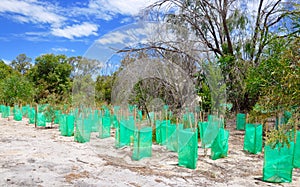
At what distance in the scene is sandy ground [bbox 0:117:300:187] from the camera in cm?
367

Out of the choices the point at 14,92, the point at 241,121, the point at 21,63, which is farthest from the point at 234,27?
the point at 21,63

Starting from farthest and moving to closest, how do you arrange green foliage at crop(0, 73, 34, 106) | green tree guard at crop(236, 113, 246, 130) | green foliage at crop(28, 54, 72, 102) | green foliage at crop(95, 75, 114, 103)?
green foliage at crop(28, 54, 72, 102), green foliage at crop(0, 73, 34, 106), green tree guard at crop(236, 113, 246, 130), green foliage at crop(95, 75, 114, 103)

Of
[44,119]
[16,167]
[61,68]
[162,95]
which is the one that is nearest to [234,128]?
[162,95]

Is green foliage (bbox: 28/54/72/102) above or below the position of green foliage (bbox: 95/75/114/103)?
above

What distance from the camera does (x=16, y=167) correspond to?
4.16 metres

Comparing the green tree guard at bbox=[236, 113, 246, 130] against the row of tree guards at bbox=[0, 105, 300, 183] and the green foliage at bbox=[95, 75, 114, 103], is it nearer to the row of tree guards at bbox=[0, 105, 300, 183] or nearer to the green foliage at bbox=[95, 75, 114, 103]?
the row of tree guards at bbox=[0, 105, 300, 183]

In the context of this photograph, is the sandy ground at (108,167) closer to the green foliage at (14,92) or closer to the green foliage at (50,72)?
the green foliage at (14,92)

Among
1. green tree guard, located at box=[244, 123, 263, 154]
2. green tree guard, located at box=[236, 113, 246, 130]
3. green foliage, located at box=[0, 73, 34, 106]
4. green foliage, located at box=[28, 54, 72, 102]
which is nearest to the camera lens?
green tree guard, located at box=[244, 123, 263, 154]

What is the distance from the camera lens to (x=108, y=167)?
4320mm

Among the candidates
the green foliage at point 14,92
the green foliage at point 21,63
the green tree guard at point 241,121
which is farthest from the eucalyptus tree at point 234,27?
the green foliage at point 21,63

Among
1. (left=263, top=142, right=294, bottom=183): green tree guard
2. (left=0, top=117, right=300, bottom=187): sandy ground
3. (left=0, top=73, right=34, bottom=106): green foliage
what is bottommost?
(left=0, top=117, right=300, bottom=187): sandy ground

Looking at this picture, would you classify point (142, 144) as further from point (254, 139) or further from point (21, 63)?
point (21, 63)

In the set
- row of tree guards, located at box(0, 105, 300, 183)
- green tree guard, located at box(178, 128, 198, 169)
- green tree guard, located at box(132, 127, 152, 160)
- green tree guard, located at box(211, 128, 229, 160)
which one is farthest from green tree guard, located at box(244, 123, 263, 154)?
green tree guard, located at box(132, 127, 152, 160)

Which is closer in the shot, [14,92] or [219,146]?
[219,146]
